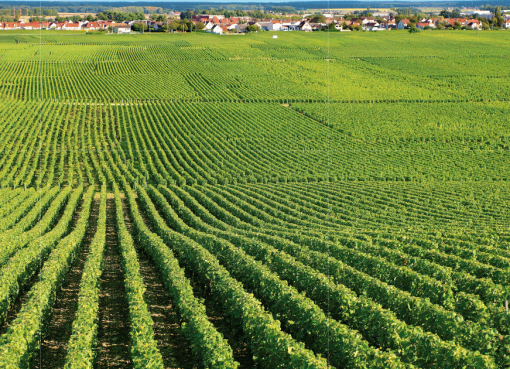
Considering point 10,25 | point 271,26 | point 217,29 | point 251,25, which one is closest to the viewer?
point 251,25

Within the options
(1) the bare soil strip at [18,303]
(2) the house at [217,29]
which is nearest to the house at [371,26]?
(2) the house at [217,29]

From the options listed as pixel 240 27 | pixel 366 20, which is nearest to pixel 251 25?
pixel 240 27

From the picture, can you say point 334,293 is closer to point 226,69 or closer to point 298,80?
point 298,80

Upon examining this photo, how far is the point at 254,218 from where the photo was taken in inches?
1114

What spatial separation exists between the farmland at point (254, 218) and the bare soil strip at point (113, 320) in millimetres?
72

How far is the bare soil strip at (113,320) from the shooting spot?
46.1ft

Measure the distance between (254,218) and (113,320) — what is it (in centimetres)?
1312

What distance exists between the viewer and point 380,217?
28328mm

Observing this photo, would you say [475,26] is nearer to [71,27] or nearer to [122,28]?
[122,28]

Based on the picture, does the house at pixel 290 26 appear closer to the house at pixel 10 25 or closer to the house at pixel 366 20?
the house at pixel 366 20

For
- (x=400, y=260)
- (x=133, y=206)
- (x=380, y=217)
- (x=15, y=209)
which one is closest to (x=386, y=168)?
(x=380, y=217)

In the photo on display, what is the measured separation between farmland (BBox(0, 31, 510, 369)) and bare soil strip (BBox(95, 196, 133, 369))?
7 cm

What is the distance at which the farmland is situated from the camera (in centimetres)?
1327

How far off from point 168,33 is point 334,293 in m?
155
